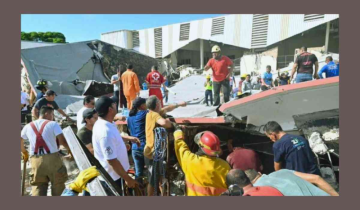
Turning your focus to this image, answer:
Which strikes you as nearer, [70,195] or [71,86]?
[70,195]

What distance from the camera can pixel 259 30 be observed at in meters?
19.5

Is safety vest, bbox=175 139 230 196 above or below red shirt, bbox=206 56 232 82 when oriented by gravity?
below

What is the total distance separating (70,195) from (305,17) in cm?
1909

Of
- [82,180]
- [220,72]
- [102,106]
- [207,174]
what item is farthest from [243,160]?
[220,72]

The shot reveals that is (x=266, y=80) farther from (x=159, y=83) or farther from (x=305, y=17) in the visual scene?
(x=305, y=17)

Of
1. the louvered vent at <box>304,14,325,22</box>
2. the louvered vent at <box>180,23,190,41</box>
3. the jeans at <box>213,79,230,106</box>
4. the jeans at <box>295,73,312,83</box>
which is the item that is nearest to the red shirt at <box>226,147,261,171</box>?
the jeans at <box>213,79,230,106</box>

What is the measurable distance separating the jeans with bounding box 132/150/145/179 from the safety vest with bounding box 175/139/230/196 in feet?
3.75

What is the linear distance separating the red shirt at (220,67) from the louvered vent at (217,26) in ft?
52.9

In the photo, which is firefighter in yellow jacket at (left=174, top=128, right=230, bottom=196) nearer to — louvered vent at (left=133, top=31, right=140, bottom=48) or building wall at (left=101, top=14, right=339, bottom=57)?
building wall at (left=101, top=14, right=339, bottom=57)

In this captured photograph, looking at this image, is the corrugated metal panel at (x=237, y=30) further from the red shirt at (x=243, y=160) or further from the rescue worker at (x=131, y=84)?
the red shirt at (x=243, y=160)

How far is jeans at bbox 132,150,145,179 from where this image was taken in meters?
3.64

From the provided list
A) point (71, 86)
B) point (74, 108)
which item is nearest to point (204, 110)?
point (74, 108)

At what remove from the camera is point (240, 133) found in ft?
14.0

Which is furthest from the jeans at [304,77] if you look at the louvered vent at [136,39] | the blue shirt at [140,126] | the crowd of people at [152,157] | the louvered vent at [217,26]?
the louvered vent at [136,39]
